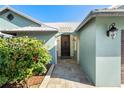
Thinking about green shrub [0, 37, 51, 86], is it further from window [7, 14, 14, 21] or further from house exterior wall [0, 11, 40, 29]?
window [7, 14, 14, 21]

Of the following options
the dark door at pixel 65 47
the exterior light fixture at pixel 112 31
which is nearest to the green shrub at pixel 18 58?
the exterior light fixture at pixel 112 31

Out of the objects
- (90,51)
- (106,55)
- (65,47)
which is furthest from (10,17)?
(106,55)

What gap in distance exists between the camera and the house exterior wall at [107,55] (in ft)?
25.0

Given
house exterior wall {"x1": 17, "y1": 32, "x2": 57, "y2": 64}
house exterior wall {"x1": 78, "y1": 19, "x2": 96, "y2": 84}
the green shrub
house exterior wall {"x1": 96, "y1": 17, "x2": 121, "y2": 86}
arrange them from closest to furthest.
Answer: the green shrub
house exterior wall {"x1": 96, "y1": 17, "x2": 121, "y2": 86}
house exterior wall {"x1": 78, "y1": 19, "x2": 96, "y2": 84}
house exterior wall {"x1": 17, "y1": 32, "x2": 57, "y2": 64}

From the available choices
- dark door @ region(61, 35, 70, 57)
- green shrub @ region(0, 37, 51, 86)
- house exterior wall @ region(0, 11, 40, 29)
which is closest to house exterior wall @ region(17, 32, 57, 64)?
house exterior wall @ region(0, 11, 40, 29)

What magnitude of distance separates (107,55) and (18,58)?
12.5 ft

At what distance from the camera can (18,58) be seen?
726 centimetres

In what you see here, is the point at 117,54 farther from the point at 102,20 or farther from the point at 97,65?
the point at 102,20

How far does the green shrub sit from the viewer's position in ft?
23.5

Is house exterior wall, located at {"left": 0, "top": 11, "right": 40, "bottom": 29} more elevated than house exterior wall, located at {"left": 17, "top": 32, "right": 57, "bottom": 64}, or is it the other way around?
house exterior wall, located at {"left": 0, "top": 11, "right": 40, "bottom": 29}

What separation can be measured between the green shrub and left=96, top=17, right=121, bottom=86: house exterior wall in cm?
247

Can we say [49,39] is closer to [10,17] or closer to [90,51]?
[10,17]

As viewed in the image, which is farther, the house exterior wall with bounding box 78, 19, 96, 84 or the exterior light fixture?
the house exterior wall with bounding box 78, 19, 96, 84

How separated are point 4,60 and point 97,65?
3982 millimetres
